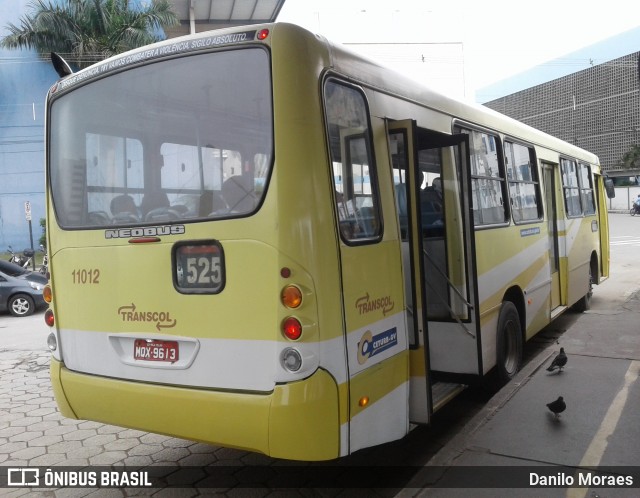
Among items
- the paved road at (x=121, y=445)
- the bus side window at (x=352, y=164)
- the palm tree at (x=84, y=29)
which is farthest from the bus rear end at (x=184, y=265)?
the palm tree at (x=84, y=29)

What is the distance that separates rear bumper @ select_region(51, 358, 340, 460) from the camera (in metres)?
3.09

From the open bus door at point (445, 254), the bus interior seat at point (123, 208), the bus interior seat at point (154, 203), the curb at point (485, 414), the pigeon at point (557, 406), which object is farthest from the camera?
the pigeon at point (557, 406)

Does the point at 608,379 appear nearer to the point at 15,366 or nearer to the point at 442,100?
the point at 442,100

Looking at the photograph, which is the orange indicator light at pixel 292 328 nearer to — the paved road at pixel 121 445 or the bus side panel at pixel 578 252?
the paved road at pixel 121 445

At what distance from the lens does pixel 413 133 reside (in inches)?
152

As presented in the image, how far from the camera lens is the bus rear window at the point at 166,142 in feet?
10.9

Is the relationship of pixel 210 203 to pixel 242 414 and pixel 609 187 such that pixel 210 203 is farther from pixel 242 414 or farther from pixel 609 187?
pixel 609 187

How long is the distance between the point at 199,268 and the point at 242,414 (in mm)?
852

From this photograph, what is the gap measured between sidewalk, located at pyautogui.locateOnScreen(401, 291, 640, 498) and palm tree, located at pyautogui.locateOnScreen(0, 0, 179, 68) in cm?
1969

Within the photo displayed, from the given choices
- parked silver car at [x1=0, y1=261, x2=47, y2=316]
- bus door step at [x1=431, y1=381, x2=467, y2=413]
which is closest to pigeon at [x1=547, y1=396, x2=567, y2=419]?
bus door step at [x1=431, y1=381, x2=467, y2=413]

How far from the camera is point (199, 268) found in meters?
3.41

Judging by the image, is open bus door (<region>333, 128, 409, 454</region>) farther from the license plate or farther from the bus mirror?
the bus mirror

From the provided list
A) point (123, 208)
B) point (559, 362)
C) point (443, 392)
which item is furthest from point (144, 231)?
point (559, 362)

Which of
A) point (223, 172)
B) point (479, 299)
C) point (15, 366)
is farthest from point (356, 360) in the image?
point (15, 366)
